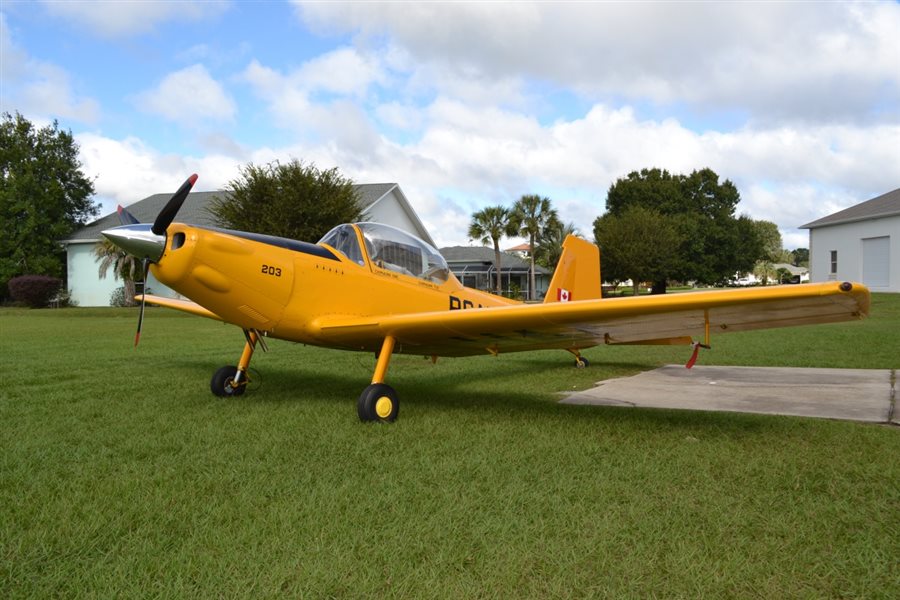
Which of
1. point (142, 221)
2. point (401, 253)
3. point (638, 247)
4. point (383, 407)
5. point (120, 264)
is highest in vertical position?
point (142, 221)

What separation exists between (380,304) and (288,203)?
1879 centimetres

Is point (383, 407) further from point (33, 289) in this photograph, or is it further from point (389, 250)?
point (33, 289)

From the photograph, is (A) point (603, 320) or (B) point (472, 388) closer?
(A) point (603, 320)

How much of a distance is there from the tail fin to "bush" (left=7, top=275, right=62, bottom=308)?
120 feet

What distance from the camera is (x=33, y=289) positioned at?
1347 inches

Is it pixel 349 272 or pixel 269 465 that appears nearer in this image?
pixel 269 465

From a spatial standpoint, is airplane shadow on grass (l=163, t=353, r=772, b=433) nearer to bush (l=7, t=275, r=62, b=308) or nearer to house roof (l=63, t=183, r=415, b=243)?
house roof (l=63, t=183, r=415, b=243)

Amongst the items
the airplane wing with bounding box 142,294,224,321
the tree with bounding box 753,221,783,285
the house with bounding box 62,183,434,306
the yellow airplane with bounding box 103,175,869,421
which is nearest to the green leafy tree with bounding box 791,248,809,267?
the tree with bounding box 753,221,783,285

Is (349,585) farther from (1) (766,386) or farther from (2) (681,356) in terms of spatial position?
(2) (681,356)

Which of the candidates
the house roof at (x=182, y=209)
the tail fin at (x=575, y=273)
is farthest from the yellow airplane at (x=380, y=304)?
the house roof at (x=182, y=209)

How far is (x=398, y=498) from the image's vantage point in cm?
313

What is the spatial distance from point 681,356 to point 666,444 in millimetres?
7264

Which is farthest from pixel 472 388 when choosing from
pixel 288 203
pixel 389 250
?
pixel 288 203

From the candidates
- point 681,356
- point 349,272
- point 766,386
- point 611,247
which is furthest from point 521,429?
point 611,247
